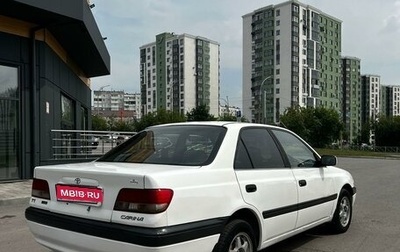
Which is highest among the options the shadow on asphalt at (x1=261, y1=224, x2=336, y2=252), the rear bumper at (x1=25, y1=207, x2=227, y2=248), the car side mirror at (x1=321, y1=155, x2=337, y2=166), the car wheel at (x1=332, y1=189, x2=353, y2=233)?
the car side mirror at (x1=321, y1=155, x2=337, y2=166)

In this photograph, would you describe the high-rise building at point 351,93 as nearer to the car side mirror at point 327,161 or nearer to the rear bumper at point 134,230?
the car side mirror at point 327,161

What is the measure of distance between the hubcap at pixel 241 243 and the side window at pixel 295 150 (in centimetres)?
136

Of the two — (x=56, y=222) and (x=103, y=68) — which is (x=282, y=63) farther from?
(x=56, y=222)

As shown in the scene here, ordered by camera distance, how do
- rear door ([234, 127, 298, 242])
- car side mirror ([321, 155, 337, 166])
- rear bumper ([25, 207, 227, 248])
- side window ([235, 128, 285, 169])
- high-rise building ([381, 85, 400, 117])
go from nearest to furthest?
rear bumper ([25, 207, 227, 248]) → rear door ([234, 127, 298, 242]) → side window ([235, 128, 285, 169]) → car side mirror ([321, 155, 337, 166]) → high-rise building ([381, 85, 400, 117])

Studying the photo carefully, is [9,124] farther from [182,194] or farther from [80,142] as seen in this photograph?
[182,194]

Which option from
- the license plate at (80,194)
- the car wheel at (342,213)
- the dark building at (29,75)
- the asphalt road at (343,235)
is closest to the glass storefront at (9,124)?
the dark building at (29,75)

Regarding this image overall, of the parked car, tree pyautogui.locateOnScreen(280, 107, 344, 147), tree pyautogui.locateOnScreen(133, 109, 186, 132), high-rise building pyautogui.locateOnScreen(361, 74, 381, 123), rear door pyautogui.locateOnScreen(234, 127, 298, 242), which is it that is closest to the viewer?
the parked car

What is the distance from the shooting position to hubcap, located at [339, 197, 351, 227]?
635 cm

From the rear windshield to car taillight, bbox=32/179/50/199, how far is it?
74 cm

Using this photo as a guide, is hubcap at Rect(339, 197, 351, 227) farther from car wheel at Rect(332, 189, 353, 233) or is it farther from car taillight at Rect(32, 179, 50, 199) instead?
car taillight at Rect(32, 179, 50, 199)

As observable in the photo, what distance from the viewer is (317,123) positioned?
6775cm

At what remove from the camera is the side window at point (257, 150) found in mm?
4457

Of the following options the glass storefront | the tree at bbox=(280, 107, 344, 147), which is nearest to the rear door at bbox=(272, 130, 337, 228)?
the glass storefront

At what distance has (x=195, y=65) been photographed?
400 ft
